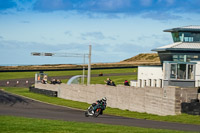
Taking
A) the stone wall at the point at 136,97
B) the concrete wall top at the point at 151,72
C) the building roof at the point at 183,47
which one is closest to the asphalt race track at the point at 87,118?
the stone wall at the point at 136,97

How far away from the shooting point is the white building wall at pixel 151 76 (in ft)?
168

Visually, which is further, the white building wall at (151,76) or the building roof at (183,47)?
the white building wall at (151,76)

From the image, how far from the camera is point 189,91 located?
28000 millimetres

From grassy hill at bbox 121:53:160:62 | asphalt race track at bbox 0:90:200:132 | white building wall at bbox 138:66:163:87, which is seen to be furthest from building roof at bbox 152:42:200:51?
grassy hill at bbox 121:53:160:62

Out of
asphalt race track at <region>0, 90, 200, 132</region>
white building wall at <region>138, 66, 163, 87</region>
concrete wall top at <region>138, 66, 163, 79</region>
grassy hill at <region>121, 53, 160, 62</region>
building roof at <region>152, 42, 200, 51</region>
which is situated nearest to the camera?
asphalt race track at <region>0, 90, 200, 132</region>

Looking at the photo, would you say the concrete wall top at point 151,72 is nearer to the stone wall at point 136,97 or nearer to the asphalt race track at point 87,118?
the stone wall at point 136,97

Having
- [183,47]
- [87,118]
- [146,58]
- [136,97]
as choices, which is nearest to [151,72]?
[183,47]

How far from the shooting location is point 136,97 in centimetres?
3369

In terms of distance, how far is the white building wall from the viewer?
51219 millimetres

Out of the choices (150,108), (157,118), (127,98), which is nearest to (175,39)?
(127,98)

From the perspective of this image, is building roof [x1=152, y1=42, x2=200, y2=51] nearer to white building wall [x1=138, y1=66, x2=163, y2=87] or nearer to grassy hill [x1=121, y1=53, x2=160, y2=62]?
white building wall [x1=138, y1=66, x2=163, y2=87]

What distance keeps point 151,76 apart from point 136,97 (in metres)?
20.0

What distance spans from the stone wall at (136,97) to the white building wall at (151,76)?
34.2 feet

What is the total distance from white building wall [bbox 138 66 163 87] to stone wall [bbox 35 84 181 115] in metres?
10.4
